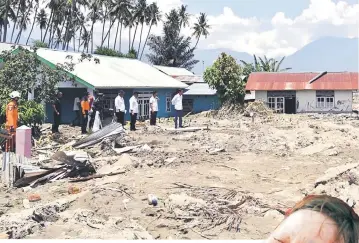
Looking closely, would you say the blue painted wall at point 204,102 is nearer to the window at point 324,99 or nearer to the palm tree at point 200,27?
the window at point 324,99

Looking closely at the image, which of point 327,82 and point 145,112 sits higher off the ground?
point 327,82

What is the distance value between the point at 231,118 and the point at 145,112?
489cm

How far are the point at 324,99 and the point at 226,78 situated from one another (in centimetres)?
769

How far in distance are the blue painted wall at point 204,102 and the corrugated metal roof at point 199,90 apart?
0.34 metres

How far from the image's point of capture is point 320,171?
932 centimetres

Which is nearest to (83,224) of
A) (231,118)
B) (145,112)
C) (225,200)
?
(225,200)

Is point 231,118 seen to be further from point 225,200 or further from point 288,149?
point 225,200

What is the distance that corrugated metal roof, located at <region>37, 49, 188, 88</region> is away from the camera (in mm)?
17141

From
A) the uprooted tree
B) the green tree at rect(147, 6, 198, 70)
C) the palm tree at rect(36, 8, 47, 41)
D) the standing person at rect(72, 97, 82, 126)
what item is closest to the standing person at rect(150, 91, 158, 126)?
the standing person at rect(72, 97, 82, 126)

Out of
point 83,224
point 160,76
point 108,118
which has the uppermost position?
point 160,76

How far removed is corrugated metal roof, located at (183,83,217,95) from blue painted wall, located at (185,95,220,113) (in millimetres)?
339

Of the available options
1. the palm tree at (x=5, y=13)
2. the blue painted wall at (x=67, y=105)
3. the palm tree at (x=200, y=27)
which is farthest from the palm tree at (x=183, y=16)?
the blue painted wall at (x=67, y=105)

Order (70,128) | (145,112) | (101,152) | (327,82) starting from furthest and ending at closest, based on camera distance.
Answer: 1. (327,82)
2. (145,112)
3. (70,128)
4. (101,152)

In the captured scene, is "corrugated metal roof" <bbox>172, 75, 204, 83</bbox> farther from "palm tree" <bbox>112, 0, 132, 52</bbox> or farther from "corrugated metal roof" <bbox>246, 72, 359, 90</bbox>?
"palm tree" <bbox>112, 0, 132, 52</bbox>
